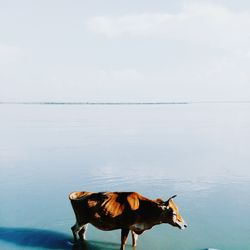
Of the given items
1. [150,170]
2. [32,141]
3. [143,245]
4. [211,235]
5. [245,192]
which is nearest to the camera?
[143,245]

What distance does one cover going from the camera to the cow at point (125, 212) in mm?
8242

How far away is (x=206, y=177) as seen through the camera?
16859 millimetres

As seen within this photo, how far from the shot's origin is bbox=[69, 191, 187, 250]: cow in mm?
8242

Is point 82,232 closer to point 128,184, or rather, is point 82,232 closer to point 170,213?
point 170,213

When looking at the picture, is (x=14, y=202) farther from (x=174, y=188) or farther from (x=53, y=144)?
(x=53, y=144)

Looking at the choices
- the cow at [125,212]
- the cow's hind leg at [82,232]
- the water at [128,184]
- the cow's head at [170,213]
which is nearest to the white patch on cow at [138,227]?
the cow at [125,212]

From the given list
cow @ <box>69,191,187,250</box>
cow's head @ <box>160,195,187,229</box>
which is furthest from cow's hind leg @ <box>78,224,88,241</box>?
cow's head @ <box>160,195,187,229</box>

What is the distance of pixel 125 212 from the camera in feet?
27.6

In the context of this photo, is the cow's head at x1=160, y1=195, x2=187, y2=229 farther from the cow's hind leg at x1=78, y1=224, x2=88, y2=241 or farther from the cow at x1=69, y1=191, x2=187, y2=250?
the cow's hind leg at x1=78, y1=224, x2=88, y2=241

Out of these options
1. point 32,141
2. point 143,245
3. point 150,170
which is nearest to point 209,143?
point 150,170

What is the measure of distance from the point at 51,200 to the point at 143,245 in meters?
4.67

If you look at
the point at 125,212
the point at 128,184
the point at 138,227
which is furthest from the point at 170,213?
the point at 128,184

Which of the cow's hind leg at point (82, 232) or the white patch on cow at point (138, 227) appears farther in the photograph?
the cow's hind leg at point (82, 232)

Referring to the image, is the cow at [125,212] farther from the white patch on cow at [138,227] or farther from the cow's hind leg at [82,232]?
the cow's hind leg at [82,232]
